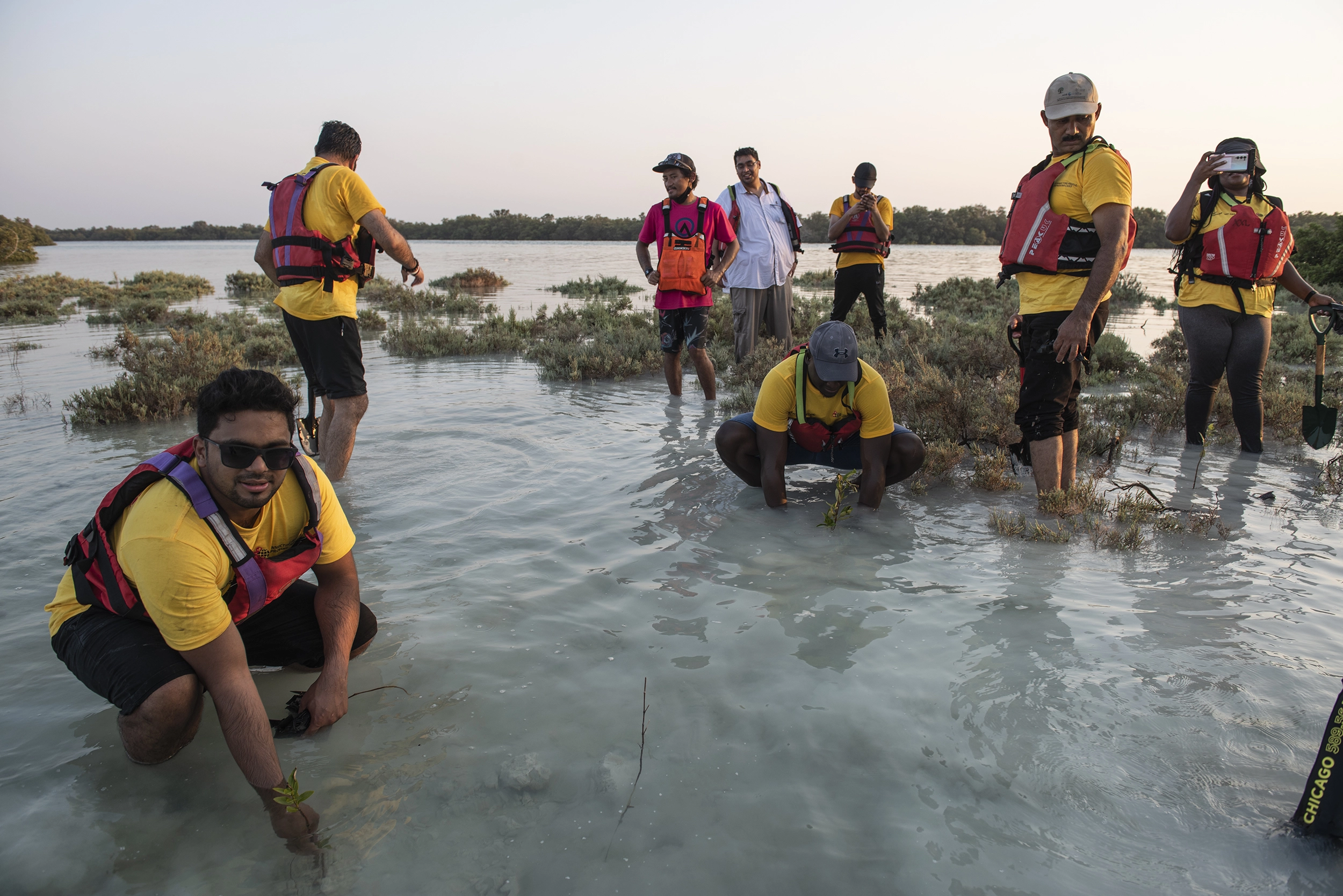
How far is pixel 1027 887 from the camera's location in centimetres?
194

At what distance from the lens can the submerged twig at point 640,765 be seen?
2.15 m

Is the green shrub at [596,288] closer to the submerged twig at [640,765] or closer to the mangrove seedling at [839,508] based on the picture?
the mangrove seedling at [839,508]

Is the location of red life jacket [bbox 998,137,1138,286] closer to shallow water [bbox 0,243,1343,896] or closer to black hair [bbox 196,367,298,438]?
shallow water [bbox 0,243,1343,896]

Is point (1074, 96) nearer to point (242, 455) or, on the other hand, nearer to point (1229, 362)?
point (1229, 362)

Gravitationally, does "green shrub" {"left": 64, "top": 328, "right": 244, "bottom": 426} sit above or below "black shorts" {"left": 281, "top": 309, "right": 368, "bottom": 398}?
below

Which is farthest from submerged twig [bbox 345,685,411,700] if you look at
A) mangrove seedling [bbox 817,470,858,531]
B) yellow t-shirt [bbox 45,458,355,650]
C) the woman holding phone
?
the woman holding phone

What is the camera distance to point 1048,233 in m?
4.10

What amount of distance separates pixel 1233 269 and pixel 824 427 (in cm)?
308

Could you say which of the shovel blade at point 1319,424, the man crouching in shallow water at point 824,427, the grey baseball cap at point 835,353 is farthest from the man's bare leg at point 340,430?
the shovel blade at point 1319,424

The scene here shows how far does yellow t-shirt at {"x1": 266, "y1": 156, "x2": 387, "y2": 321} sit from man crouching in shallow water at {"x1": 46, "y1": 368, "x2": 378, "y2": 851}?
251 cm

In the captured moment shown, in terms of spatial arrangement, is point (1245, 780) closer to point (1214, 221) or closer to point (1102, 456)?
point (1102, 456)

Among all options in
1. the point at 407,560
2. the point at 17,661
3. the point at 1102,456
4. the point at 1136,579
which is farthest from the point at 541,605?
the point at 1102,456

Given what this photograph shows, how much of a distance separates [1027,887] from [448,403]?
6660 mm

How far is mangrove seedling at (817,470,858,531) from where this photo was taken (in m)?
4.25
